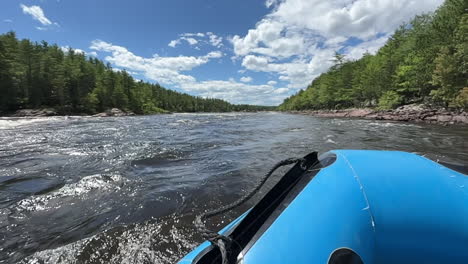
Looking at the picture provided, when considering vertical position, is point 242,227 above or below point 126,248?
above

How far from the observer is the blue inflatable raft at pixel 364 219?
3.30ft

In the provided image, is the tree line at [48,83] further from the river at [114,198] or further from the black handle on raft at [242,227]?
the black handle on raft at [242,227]

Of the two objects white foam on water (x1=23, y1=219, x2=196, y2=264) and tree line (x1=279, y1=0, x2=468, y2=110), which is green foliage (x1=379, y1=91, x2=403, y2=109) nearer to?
tree line (x1=279, y1=0, x2=468, y2=110)

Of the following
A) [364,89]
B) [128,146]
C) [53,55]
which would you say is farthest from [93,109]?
[364,89]

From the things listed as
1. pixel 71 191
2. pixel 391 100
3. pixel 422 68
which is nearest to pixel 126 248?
pixel 71 191

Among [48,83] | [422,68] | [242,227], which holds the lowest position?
[242,227]

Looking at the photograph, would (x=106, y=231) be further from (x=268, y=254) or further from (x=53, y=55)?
(x=53, y=55)

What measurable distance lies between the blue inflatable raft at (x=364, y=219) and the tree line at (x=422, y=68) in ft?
70.3

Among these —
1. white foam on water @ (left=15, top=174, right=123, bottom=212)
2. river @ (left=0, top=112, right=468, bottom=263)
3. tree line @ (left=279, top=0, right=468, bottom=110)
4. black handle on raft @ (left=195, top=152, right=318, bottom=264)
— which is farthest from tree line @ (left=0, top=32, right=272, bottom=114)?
tree line @ (left=279, top=0, right=468, bottom=110)

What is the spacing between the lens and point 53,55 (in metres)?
50.2

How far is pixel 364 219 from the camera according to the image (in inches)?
43.5

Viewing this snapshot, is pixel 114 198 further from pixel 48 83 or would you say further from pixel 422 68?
pixel 48 83

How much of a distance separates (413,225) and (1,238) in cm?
415

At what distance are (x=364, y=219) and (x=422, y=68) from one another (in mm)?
32794
